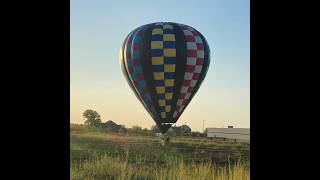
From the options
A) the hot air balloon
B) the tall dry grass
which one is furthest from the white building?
the tall dry grass

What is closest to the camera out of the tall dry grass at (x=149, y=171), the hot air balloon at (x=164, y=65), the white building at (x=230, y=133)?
the tall dry grass at (x=149, y=171)

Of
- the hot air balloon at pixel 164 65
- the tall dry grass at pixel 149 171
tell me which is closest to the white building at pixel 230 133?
the hot air balloon at pixel 164 65

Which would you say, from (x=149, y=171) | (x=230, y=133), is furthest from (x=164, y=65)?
(x=230, y=133)

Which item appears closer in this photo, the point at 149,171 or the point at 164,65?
the point at 149,171

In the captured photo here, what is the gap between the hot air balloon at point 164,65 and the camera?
19.6 metres

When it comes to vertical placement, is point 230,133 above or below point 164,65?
below

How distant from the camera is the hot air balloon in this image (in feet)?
64.4

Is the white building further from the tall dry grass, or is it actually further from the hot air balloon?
the tall dry grass

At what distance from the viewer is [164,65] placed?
19.7 m

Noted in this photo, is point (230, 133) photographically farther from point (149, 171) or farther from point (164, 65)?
point (149, 171)

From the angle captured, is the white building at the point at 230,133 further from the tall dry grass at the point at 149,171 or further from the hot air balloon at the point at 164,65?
the tall dry grass at the point at 149,171

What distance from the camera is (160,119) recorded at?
20.5 meters
